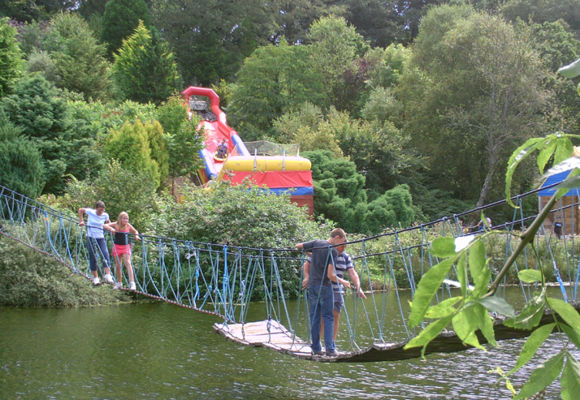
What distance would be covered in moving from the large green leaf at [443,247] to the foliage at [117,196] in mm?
11589

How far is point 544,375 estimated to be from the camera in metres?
0.50

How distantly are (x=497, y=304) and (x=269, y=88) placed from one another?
21.2 meters

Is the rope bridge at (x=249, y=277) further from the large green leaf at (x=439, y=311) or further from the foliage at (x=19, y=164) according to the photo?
the large green leaf at (x=439, y=311)

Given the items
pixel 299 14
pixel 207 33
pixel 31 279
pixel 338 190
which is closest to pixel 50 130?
pixel 31 279

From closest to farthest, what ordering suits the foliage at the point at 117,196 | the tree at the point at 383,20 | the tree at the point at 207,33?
the foliage at the point at 117,196 < the tree at the point at 207,33 < the tree at the point at 383,20

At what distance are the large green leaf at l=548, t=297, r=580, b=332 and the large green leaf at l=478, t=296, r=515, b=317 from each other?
5 centimetres

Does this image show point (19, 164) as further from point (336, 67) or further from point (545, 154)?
point (336, 67)

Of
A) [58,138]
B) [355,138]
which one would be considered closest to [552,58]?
[355,138]

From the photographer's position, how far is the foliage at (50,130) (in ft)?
43.8

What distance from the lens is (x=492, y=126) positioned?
736 inches

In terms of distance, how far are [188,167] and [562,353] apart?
52.1 ft

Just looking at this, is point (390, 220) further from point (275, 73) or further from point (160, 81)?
point (160, 81)

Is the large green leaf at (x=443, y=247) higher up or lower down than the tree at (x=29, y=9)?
lower down

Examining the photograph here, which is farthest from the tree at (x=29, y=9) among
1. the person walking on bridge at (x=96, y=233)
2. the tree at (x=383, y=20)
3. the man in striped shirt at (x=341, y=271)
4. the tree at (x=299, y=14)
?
the man in striped shirt at (x=341, y=271)
